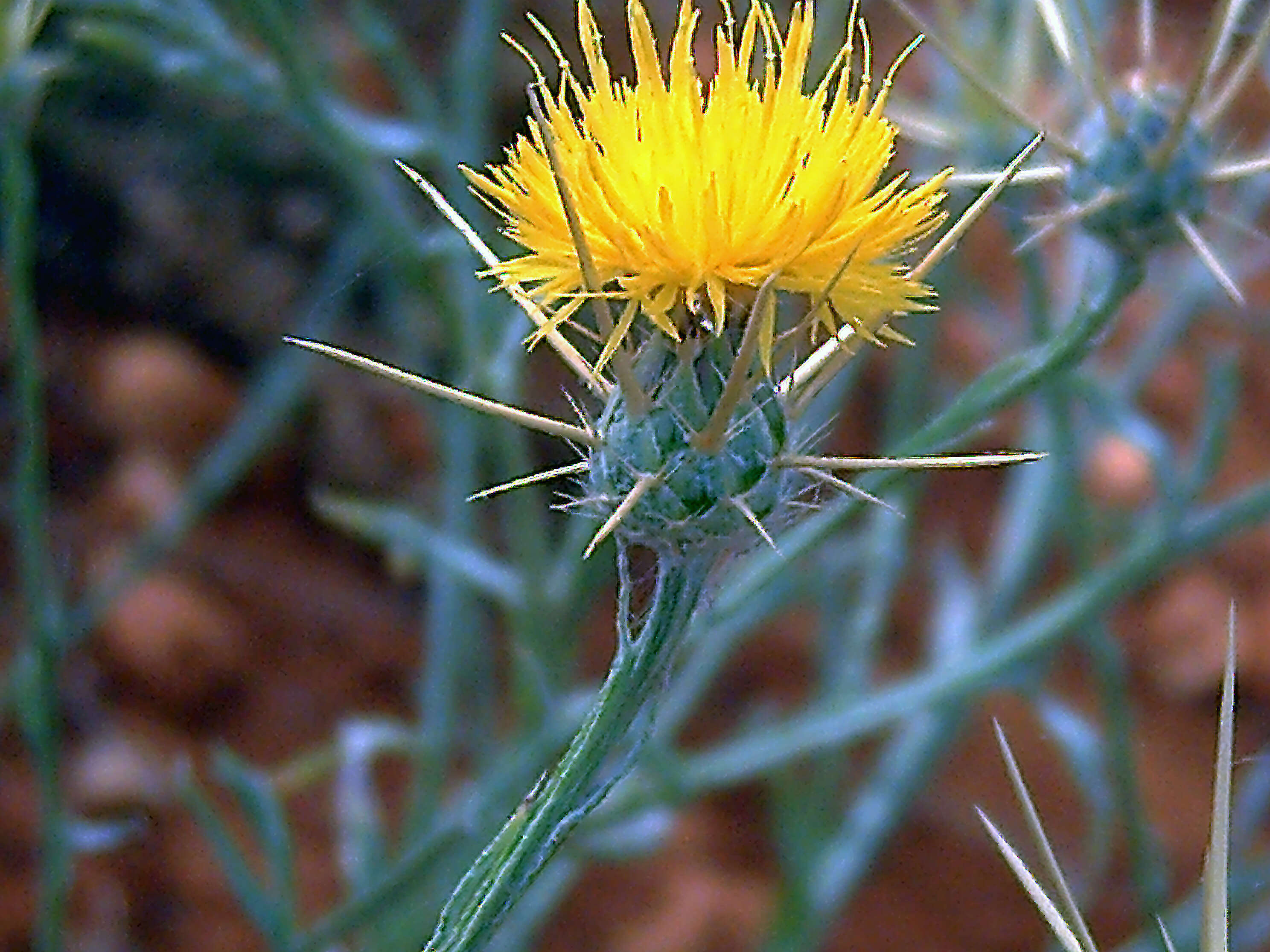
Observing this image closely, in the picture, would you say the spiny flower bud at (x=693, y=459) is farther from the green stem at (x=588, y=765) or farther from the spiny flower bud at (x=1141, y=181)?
the spiny flower bud at (x=1141, y=181)

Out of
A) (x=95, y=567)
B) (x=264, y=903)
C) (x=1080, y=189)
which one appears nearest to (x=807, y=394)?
(x=1080, y=189)

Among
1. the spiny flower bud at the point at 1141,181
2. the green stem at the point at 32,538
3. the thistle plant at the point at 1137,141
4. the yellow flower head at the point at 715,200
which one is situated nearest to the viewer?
the yellow flower head at the point at 715,200

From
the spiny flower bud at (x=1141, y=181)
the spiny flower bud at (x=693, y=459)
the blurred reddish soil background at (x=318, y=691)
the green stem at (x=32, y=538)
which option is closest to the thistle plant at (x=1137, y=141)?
the spiny flower bud at (x=1141, y=181)

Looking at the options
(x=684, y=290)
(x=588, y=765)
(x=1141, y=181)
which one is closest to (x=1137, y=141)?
(x=1141, y=181)

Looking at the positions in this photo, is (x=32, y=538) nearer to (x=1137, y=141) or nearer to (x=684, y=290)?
(x=684, y=290)

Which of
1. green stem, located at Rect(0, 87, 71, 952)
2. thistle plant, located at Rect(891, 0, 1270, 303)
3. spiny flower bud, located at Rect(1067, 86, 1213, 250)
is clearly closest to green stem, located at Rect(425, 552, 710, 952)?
thistle plant, located at Rect(891, 0, 1270, 303)

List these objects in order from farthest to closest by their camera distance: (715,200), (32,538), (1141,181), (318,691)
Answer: (318,691)
(32,538)
(1141,181)
(715,200)
